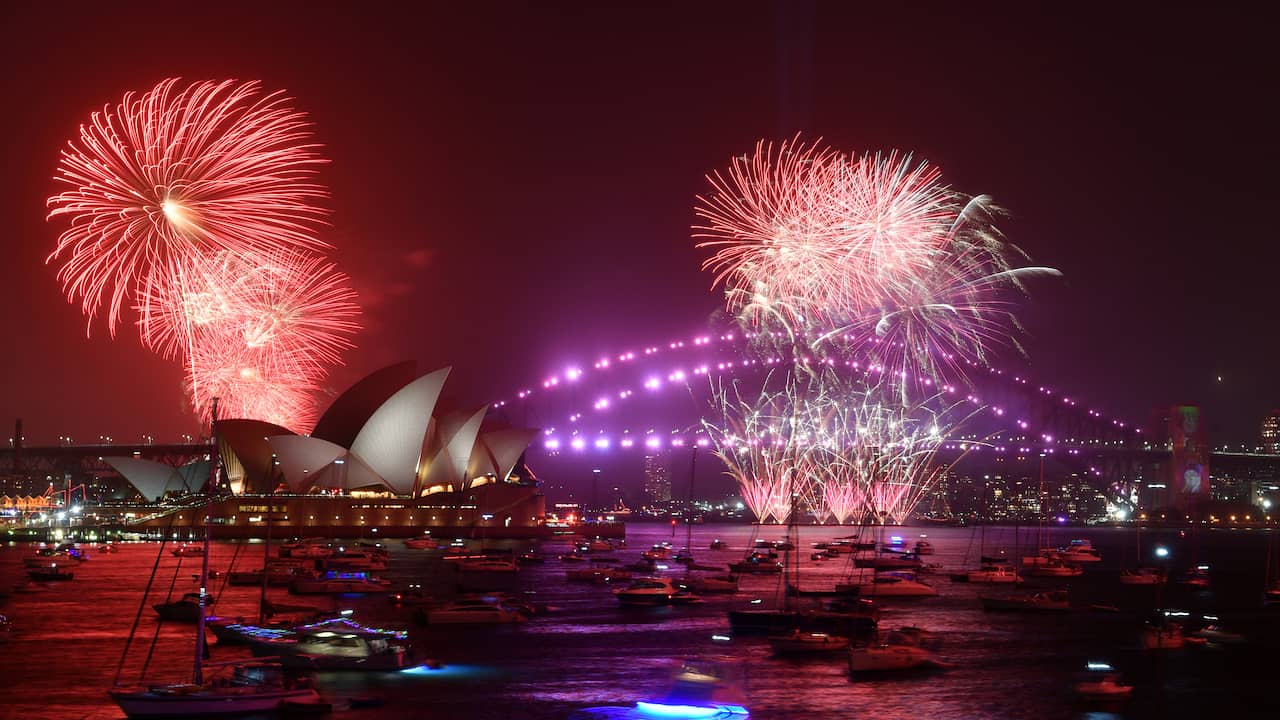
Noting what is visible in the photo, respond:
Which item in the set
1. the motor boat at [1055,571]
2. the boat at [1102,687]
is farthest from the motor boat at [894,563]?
the boat at [1102,687]

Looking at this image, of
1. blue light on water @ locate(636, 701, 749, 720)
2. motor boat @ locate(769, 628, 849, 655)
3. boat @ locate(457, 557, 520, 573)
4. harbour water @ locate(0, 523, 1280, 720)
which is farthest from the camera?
boat @ locate(457, 557, 520, 573)

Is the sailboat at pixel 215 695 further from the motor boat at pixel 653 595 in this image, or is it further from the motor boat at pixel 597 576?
the motor boat at pixel 597 576

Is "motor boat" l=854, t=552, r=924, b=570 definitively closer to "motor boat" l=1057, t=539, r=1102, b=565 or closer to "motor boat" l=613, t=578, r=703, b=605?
"motor boat" l=1057, t=539, r=1102, b=565

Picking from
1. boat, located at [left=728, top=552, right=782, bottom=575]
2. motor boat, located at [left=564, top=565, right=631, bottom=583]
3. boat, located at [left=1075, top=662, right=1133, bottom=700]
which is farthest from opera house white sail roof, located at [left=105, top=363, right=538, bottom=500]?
boat, located at [left=1075, top=662, right=1133, bottom=700]

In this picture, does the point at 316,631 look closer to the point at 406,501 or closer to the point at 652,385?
the point at 406,501

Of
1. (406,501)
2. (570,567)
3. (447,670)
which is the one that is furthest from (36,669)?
(406,501)

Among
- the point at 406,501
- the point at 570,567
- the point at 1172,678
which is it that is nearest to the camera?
the point at 1172,678
